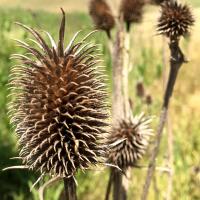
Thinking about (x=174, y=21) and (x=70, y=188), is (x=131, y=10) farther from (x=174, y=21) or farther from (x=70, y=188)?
(x=70, y=188)

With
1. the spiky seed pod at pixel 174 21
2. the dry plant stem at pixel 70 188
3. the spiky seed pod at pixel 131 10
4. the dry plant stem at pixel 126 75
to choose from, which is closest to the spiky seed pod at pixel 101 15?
the spiky seed pod at pixel 131 10

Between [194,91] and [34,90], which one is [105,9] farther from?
[194,91]

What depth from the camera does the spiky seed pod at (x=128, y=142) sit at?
2.52 meters

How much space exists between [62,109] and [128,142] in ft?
2.79

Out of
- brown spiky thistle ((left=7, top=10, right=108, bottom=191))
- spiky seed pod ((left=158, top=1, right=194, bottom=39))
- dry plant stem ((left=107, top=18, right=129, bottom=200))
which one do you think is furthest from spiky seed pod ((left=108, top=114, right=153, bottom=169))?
brown spiky thistle ((left=7, top=10, right=108, bottom=191))

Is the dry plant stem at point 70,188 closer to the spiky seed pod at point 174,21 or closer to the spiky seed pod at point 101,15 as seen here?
the spiky seed pod at point 174,21

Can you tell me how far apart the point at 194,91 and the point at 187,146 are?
295 centimetres

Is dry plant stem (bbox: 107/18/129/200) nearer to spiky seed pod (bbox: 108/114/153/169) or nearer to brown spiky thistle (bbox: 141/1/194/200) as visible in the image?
spiky seed pod (bbox: 108/114/153/169)

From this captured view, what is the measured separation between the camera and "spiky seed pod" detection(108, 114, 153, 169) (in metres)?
2.52

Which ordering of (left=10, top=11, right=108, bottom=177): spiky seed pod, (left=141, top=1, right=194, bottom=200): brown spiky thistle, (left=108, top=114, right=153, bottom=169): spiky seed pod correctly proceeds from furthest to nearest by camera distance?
(left=108, top=114, right=153, bottom=169): spiky seed pod → (left=141, top=1, right=194, bottom=200): brown spiky thistle → (left=10, top=11, right=108, bottom=177): spiky seed pod

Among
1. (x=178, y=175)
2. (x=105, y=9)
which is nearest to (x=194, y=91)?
(x=178, y=175)

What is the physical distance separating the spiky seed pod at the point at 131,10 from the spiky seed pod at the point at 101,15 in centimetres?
15

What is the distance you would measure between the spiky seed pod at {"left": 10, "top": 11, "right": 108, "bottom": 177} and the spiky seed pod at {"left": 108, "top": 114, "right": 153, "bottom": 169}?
699mm

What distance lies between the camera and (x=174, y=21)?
246 centimetres
